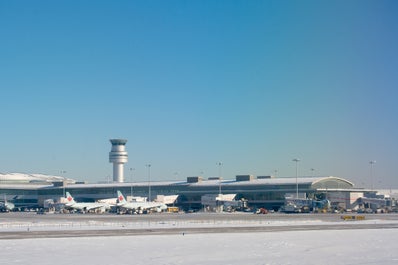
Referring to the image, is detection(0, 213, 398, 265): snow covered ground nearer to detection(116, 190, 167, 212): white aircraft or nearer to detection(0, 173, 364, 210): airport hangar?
detection(116, 190, 167, 212): white aircraft

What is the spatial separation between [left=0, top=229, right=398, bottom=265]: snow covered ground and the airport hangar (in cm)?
9188

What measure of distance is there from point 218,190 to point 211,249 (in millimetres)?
122811

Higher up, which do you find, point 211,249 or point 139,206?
point 211,249

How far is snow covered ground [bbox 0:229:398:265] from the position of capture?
38.1m

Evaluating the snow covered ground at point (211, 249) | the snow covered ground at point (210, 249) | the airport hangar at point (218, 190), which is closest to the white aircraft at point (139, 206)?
the airport hangar at point (218, 190)

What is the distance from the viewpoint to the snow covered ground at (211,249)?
3812 centimetres

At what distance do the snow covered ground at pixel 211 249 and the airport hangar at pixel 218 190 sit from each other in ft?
301

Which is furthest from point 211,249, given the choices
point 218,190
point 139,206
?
point 218,190

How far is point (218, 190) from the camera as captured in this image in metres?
168

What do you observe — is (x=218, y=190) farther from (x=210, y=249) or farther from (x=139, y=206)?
(x=210, y=249)

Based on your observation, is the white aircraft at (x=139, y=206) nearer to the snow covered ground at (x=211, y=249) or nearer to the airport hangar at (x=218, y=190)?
the airport hangar at (x=218, y=190)

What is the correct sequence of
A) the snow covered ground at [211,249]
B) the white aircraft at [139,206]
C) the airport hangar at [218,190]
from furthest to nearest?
the airport hangar at [218,190]
the white aircraft at [139,206]
the snow covered ground at [211,249]

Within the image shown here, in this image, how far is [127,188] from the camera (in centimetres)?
18600

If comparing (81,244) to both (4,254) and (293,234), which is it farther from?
(293,234)
